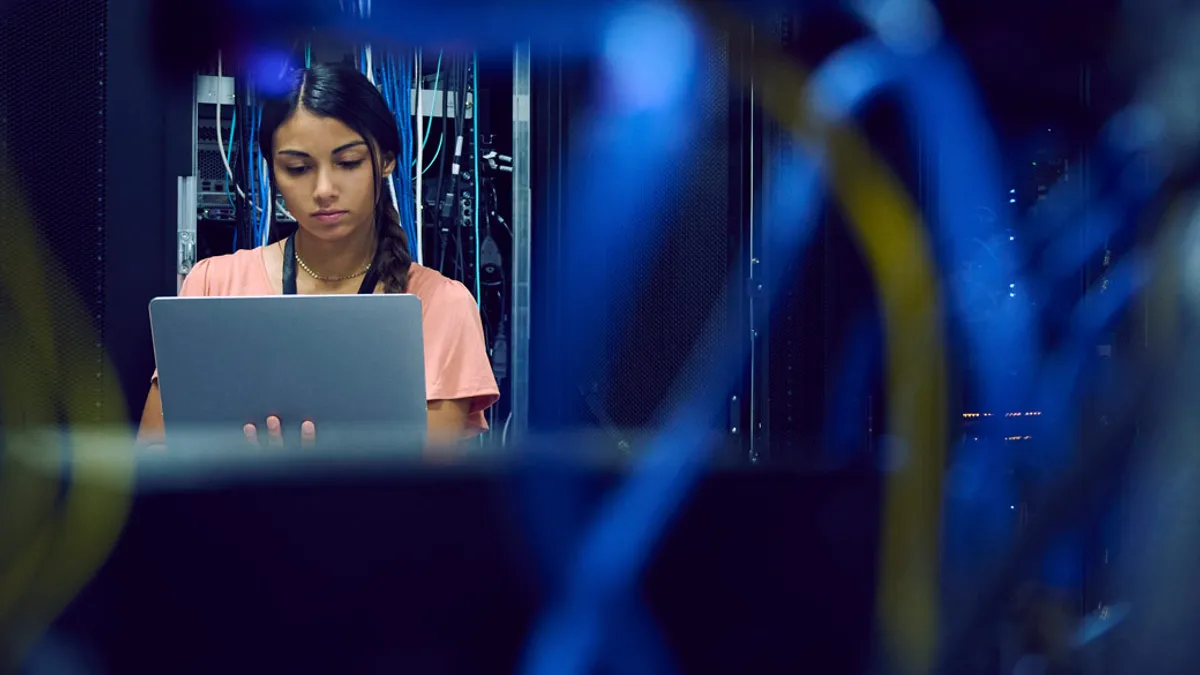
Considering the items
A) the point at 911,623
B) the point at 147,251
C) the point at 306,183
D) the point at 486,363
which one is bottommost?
the point at 911,623

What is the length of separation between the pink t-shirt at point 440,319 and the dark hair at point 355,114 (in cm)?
4

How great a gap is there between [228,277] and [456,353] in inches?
14.0

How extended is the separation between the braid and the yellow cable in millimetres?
924

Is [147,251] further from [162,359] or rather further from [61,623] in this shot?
[61,623]

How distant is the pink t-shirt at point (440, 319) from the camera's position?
154cm

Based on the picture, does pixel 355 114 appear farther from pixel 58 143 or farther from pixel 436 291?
pixel 58 143

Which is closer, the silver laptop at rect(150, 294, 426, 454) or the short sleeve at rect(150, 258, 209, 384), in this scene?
the silver laptop at rect(150, 294, 426, 454)

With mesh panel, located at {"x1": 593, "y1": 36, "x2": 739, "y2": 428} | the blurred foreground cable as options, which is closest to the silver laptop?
the blurred foreground cable

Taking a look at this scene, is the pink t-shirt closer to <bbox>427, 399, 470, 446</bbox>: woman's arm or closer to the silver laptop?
<bbox>427, 399, 470, 446</bbox>: woman's arm

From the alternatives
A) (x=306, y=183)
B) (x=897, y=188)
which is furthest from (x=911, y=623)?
(x=306, y=183)

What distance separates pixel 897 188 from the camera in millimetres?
745

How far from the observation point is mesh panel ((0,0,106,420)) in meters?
0.87

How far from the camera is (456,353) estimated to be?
1.56 metres

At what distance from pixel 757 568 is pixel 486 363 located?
1.02 metres
